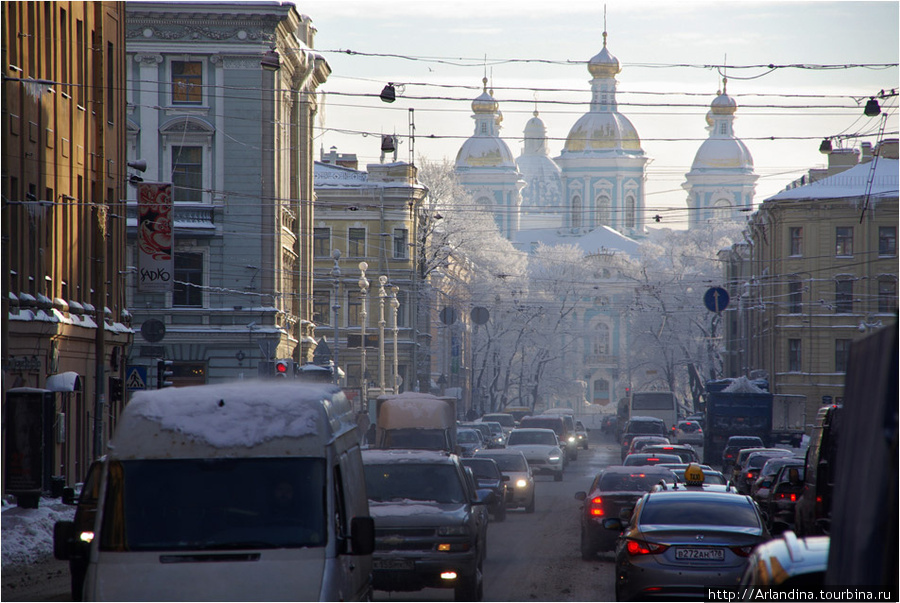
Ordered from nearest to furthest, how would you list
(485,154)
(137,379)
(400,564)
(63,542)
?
(63,542)
(400,564)
(137,379)
(485,154)

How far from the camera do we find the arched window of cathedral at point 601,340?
155625 mm

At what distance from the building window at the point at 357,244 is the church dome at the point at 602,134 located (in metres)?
108

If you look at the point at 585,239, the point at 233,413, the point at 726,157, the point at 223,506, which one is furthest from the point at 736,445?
the point at 726,157

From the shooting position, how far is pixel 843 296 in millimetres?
68000

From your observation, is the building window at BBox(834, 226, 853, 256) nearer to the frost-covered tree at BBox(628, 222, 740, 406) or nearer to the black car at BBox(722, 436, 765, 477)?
the frost-covered tree at BBox(628, 222, 740, 406)

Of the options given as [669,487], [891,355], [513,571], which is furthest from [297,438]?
[513,571]

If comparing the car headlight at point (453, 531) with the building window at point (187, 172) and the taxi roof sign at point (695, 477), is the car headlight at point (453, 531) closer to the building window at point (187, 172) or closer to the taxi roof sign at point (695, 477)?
the taxi roof sign at point (695, 477)

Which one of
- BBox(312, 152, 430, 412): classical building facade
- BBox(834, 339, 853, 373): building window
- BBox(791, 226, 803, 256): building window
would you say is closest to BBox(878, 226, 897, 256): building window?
BBox(791, 226, 803, 256): building window

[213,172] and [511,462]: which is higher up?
[213,172]

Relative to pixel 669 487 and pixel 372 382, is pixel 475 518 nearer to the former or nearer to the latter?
pixel 669 487

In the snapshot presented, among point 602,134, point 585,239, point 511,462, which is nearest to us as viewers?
point 511,462

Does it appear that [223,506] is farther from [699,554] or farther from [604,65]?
[604,65]

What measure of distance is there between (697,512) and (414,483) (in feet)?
10.1

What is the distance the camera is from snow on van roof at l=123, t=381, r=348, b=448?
9.64 metres
